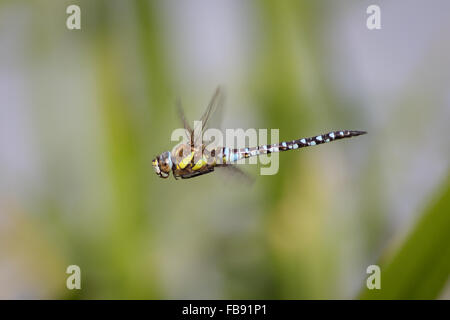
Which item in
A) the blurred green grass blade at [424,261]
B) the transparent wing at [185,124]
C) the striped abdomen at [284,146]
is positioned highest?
the transparent wing at [185,124]

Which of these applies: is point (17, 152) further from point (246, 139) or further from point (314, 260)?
point (314, 260)

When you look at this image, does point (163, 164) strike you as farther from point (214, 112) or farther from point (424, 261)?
point (424, 261)

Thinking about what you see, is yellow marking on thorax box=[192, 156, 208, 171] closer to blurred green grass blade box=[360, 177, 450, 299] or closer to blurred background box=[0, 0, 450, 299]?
blurred background box=[0, 0, 450, 299]

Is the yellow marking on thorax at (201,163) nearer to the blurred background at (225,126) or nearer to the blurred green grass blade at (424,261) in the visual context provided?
the blurred background at (225,126)

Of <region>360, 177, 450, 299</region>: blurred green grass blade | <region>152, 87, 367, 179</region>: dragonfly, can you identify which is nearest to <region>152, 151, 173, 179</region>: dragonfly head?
<region>152, 87, 367, 179</region>: dragonfly

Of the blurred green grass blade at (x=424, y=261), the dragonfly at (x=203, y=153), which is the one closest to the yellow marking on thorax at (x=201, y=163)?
the dragonfly at (x=203, y=153)
